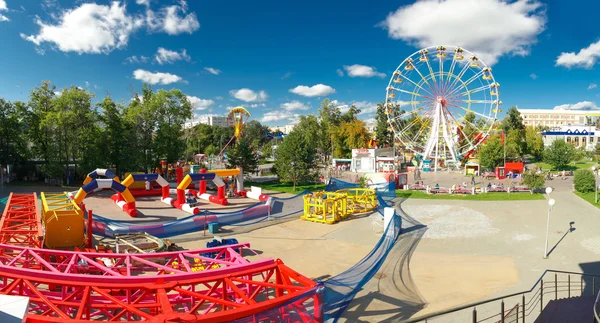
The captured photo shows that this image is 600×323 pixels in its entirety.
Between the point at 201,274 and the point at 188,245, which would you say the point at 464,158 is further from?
the point at 201,274

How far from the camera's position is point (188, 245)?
1725 centimetres

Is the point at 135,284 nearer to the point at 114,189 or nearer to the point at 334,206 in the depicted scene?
the point at 334,206

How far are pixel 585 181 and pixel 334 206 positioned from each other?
71.3 ft

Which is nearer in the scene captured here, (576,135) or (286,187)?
(286,187)

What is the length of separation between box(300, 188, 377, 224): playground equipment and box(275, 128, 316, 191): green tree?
11485 millimetres

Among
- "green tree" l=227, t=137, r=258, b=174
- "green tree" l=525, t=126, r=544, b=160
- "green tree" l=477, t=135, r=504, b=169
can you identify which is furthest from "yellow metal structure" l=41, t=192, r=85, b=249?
"green tree" l=525, t=126, r=544, b=160

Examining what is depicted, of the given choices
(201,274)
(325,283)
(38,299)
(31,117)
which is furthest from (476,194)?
(31,117)

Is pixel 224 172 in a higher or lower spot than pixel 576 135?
lower

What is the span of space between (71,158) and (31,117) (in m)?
5.48

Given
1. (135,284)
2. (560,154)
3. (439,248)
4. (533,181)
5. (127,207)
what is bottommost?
(439,248)

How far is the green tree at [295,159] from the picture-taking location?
36.8 m

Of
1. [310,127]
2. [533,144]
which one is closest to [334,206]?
[310,127]

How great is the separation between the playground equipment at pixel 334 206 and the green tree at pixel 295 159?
11485mm

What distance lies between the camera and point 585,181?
29.0m
